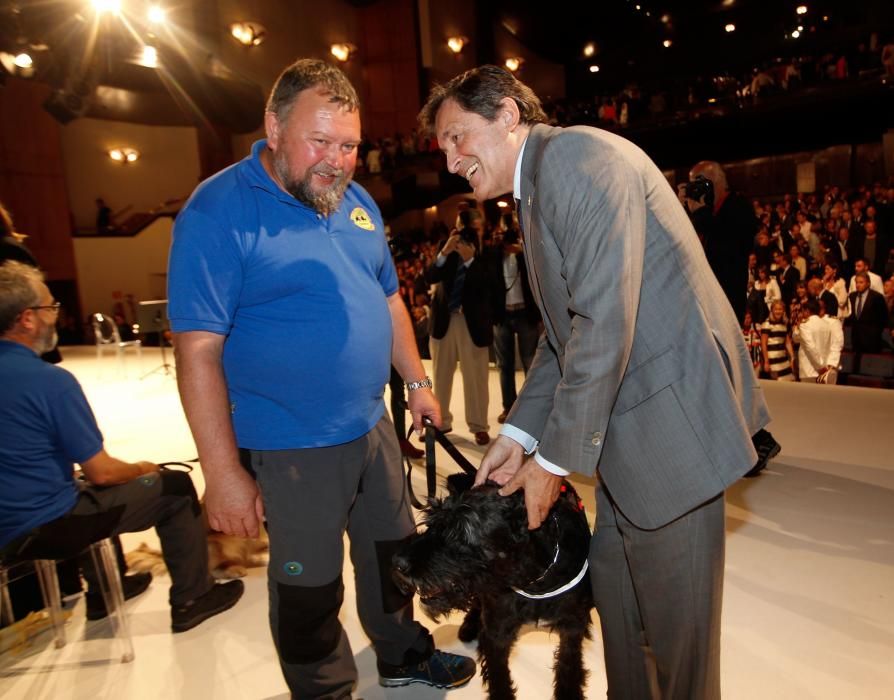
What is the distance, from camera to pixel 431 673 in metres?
2.00

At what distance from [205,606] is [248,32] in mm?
16286

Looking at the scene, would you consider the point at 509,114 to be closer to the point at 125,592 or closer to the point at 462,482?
the point at 462,482

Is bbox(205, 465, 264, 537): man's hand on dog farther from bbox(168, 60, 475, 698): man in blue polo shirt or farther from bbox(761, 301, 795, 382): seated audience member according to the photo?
bbox(761, 301, 795, 382): seated audience member

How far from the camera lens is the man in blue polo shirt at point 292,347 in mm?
1460

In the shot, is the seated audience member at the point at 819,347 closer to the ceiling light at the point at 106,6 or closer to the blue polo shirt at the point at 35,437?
the blue polo shirt at the point at 35,437

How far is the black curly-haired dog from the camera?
4.56 ft

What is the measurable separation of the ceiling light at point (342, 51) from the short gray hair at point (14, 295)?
17372mm

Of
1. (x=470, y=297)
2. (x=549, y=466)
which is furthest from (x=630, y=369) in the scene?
(x=470, y=297)

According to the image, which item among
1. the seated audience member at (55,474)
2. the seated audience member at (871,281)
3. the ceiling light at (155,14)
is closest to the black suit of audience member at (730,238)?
the seated audience member at (55,474)

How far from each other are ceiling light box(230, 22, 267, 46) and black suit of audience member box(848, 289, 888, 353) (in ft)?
49.5

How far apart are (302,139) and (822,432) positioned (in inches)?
157

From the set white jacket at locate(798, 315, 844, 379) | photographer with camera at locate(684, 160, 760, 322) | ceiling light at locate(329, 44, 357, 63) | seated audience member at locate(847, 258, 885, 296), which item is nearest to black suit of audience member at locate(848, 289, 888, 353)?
seated audience member at locate(847, 258, 885, 296)

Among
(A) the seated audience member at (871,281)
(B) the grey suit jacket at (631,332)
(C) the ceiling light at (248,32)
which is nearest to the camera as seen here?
(B) the grey suit jacket at (631,332)

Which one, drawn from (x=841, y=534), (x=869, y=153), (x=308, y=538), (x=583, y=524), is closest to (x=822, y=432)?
(x=841, y=534)
